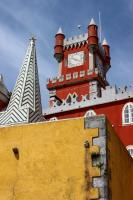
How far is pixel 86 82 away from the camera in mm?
37375

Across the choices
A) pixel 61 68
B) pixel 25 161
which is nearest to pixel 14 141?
pixel 25 161

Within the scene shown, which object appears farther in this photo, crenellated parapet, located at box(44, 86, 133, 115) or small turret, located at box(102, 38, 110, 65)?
small turret, located at box(102, 38, 110, 65)

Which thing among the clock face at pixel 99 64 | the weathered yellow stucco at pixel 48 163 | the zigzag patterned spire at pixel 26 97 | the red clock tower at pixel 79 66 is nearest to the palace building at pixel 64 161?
the weathered yellow stucco at pixel 48 163

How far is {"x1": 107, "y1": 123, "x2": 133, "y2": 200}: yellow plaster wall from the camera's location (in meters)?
9.69

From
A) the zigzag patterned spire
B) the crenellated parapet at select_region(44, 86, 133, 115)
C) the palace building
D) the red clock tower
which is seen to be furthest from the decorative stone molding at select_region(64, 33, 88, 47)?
the palace building

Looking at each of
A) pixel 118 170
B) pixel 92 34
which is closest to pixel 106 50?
pixel 92 34

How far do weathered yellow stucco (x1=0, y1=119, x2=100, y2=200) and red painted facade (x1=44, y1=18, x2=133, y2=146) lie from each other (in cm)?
1837

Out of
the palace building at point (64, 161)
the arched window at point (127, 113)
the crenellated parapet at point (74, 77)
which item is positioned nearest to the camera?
the palace building at point (64, 161)

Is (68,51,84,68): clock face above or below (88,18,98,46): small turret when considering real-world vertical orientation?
below

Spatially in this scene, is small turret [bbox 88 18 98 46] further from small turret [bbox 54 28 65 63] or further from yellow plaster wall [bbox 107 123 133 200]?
yellow plaster wall [bbox 107 123 133 200]

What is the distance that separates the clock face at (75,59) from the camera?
40312 millimetres

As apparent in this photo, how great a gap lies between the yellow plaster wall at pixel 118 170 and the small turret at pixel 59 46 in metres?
30.0

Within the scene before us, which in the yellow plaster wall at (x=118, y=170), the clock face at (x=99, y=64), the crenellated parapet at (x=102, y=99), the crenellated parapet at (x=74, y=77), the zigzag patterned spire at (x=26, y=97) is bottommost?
the yellow plaster wall at (x=118, y=170)

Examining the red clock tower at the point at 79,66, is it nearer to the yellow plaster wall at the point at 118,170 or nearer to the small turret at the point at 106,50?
the small turret at the point at 106,50
